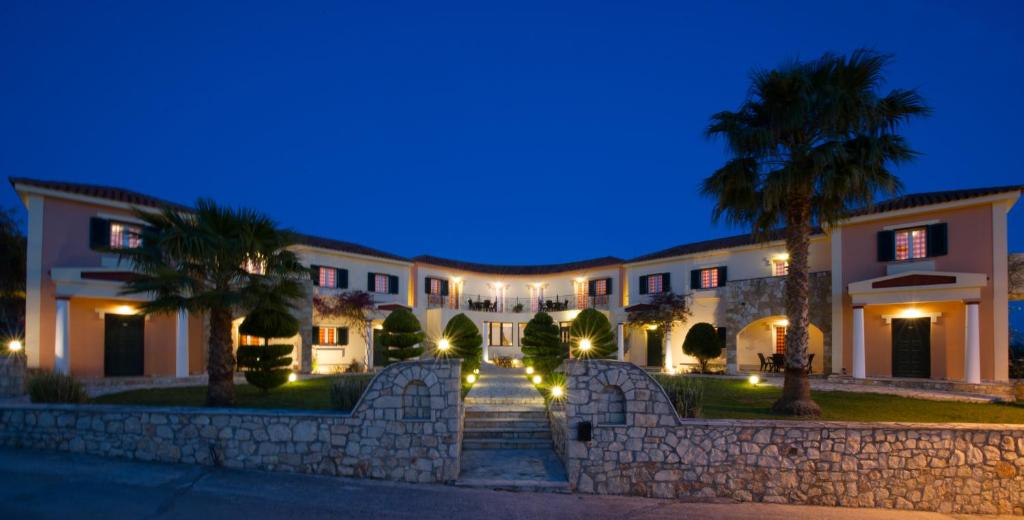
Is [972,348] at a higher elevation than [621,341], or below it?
higher

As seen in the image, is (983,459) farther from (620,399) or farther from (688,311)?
(688,311)

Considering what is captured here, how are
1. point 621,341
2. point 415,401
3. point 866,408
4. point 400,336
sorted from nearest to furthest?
point 415,401 < point 866,408 < point 400,336 < point 621,341

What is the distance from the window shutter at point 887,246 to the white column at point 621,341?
1177cm

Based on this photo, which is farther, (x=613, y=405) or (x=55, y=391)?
(x=55, y=391)

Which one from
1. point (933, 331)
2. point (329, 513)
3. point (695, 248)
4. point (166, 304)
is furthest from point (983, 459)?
point (695, 248)

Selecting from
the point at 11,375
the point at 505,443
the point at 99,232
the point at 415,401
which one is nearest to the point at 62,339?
the point at 11,375

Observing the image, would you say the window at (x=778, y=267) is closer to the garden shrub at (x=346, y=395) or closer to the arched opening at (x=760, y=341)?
the arched opening at (x=760, y=341)

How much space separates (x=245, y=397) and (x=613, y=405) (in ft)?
31.5

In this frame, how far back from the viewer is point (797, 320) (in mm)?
12227

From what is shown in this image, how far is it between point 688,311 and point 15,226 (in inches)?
1100

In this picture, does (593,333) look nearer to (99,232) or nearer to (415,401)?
(415,401)

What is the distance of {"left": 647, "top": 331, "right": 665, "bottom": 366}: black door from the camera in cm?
2847

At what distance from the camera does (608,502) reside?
8.81m

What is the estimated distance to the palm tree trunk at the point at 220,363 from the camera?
12289 millimetres
